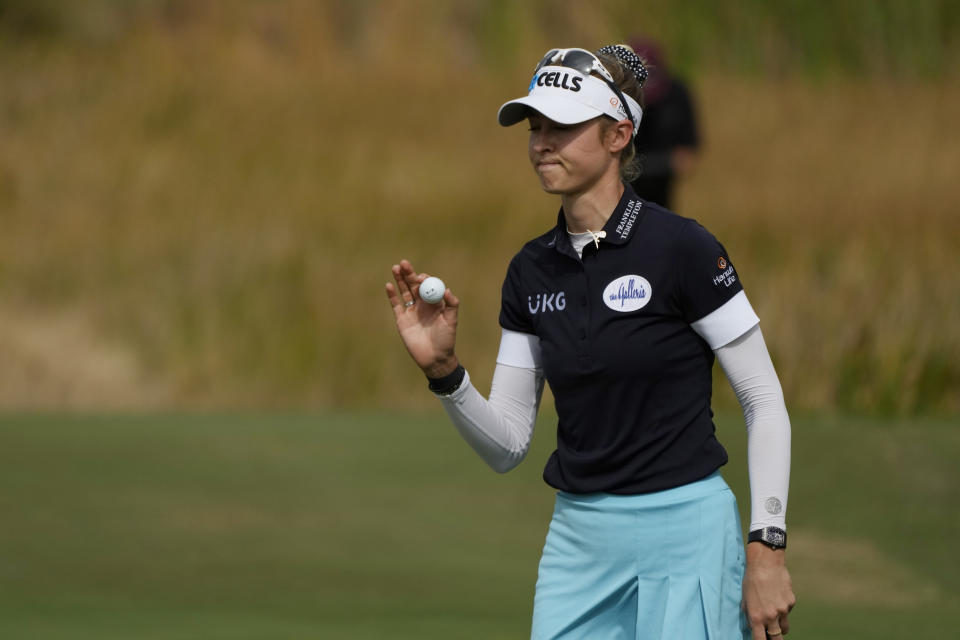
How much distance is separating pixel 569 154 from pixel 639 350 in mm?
407

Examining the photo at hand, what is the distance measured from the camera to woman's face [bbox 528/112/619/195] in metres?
2.99

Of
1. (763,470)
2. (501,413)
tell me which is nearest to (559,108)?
(501,413)

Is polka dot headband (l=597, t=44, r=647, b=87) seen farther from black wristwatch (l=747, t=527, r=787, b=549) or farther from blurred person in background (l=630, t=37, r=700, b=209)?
blurred person in background (l=630, t=37, r=700, b=209)

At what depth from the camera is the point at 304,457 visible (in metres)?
8.70

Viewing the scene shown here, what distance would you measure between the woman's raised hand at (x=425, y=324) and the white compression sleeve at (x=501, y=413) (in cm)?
7

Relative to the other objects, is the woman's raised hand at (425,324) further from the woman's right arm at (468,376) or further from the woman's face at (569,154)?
the woman's face at (569,154)

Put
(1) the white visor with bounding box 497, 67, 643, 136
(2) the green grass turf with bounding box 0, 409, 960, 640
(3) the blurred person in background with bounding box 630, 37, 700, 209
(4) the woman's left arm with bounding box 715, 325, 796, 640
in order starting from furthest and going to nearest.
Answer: (3) the blurred person in background with bounding box 630, 37, 700, 209
(2) the green grass turf with bounding box 0, 409, 960, 640
(1) the white visor with bounding box 497, 67, 643, 136
(4) the woman's left arm with bounding box 715, 325, 796, 640

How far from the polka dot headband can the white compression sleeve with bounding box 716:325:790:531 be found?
1.97 ft

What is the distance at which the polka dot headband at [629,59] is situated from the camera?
3119 millimetres

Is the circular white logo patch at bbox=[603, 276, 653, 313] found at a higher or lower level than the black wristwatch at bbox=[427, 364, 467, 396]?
higher

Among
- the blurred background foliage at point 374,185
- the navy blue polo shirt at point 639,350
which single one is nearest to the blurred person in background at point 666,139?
the blurred background foliage at point 374,185

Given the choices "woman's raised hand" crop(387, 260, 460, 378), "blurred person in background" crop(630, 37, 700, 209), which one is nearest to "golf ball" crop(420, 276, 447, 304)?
"woman's raised hand" crop(387, 260, 460, 378)

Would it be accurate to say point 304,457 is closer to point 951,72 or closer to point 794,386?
point 794,386

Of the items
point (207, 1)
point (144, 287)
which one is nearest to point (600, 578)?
point (144, 287)
